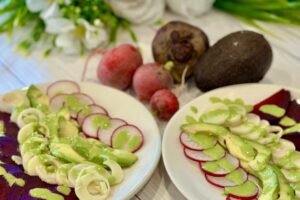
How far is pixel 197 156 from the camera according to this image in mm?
965

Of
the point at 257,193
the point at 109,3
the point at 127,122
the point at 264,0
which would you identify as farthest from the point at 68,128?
the point at 264,0

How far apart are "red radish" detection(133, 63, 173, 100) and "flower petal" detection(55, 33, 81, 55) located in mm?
273

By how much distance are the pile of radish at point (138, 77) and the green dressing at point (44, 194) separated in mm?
348

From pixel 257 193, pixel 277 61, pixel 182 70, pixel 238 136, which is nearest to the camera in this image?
pixel 257 193

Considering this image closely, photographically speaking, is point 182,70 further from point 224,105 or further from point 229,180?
point 229,180

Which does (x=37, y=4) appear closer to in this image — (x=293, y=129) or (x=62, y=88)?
(x=62, y=88)

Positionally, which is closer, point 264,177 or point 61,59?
point 264,177

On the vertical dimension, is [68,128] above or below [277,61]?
above

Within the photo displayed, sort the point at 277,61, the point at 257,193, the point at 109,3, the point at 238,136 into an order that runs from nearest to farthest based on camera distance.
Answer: the point at 257,193, the point at 238,136, the point at 277,61, the point at 109,3

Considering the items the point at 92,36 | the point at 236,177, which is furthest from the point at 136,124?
the point at 92,36

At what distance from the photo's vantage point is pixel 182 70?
1.21 metres

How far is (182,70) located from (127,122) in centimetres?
23

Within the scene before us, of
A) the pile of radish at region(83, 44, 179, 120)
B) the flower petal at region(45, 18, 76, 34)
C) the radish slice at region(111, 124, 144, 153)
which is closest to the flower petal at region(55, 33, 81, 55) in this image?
the flower petal at region(45, 18, 76, 34)

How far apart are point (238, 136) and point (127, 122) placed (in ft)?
0.82
